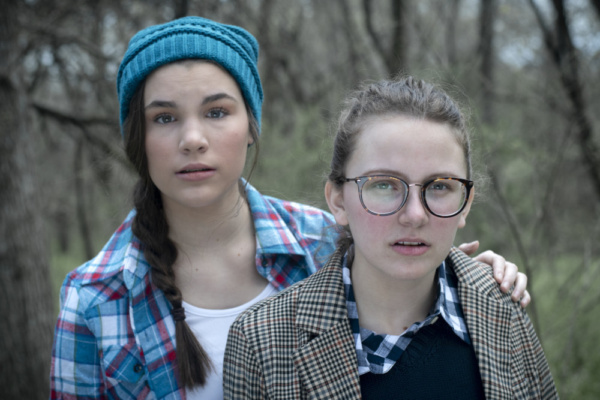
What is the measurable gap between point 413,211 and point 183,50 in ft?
3.48

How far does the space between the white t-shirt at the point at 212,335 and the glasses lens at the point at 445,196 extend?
90cm

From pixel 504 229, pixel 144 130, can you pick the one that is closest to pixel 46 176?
pixel 504 229

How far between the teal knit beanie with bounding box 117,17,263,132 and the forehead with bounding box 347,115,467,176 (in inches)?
26.7

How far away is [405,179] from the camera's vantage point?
1.54 m

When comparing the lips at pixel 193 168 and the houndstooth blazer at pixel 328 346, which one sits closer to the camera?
the houndstooth blazer at pixel 328 346

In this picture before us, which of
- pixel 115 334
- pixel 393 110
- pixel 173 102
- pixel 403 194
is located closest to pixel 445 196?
pixel 403 194

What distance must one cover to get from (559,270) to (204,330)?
5.14 metres

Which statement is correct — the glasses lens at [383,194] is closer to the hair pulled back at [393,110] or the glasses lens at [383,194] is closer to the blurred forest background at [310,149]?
the hair pulled back at [393,110]

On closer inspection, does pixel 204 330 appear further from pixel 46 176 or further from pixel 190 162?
pixel 46 176

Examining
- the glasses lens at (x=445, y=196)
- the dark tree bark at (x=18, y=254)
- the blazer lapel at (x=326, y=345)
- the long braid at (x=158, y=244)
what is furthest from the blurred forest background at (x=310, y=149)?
the blazer lapel at (x=326, y=345)

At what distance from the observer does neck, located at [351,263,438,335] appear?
1.68 metres

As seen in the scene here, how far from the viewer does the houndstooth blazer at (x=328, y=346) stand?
1578 millimetres

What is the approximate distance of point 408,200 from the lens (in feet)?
5.03

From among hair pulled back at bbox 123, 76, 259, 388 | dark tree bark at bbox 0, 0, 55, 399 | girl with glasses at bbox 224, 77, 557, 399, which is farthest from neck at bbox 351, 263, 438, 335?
dark tree bark at bbox 0, 0, 55, 399
